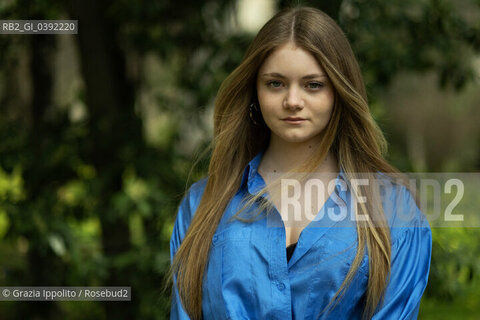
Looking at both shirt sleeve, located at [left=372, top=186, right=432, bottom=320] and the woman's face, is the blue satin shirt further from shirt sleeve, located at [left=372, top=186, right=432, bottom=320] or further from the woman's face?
the woman's face

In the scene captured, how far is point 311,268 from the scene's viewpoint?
66.4 inches

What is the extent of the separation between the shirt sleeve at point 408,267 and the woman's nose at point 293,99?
41 cm

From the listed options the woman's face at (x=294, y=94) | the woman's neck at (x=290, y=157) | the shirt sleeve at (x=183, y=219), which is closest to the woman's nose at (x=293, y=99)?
the woman's face at (x=294, y=94)

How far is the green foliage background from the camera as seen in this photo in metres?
2.79

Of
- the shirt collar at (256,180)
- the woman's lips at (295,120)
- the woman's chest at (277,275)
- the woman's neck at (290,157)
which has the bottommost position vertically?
the woman's chest at (277,275)

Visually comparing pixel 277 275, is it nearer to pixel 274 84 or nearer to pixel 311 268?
pixel 311 268

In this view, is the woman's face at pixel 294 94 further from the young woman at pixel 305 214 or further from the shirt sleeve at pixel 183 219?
the shirt sleeve at pixel 183 219

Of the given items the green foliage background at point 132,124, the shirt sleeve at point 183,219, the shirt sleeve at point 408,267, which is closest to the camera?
the shirt sleeve at point 408,267

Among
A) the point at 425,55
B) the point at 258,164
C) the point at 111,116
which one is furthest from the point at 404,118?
the point at 258,164

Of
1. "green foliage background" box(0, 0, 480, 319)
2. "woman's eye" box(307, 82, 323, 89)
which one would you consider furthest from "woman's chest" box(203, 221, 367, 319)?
"green foliage background" box(0, 0, 480, 319)

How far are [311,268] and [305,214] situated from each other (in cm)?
18

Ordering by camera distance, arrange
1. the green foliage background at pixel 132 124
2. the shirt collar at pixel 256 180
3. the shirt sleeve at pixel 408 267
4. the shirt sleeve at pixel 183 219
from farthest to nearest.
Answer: the green foliage background at pixel 132 124, the shirt sleeve at pixel 183 219, the shirt collar at pixel 256 180, the shirt sleeve at pixel 408 267

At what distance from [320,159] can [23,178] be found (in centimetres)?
178

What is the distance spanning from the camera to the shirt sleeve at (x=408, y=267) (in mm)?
1662
